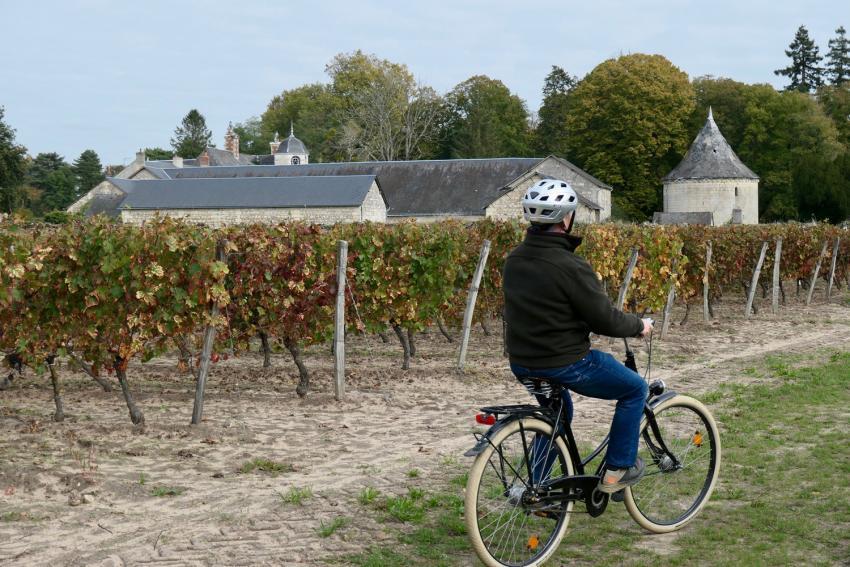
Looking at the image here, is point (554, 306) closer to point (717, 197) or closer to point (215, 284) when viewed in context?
point (215, 284)

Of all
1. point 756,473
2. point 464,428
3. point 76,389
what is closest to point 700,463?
point 756,473

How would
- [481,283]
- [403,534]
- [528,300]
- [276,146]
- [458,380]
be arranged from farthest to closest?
[276,146] < [481,283] < [458,380] < [403,534] < [528,300]

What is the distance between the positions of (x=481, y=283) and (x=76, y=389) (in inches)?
239

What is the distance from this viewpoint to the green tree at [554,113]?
253ft

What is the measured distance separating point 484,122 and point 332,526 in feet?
251

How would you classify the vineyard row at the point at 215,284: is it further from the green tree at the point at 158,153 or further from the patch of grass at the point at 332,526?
the green tree at the point at 158,153

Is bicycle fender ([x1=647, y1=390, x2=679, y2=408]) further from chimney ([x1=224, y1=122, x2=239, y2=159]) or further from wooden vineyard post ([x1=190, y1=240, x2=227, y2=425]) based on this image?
chimney ([x1=224, y1=122, x2=239, y2=159])

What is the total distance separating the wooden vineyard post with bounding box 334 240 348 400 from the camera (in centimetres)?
1003

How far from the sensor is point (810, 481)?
651 centimetres

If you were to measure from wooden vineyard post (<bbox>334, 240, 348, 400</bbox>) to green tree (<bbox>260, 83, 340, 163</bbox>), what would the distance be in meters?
75.2

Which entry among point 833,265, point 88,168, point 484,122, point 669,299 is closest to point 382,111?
point 484,122

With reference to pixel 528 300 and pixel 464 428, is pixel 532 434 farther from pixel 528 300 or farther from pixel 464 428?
pixel 464 428

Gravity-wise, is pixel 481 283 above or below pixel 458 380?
above

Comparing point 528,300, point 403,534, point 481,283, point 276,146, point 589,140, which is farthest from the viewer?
point 276,146
